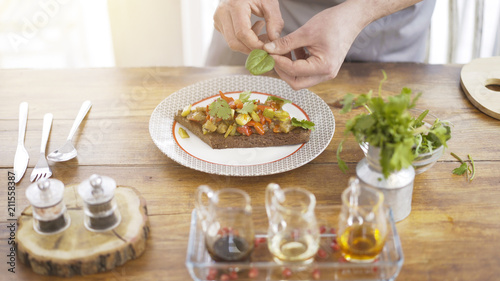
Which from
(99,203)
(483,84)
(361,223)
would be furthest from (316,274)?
(483,84)

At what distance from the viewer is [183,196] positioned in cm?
141

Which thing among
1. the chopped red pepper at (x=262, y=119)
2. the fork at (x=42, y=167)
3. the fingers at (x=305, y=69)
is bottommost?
the fork at (x=42, y=167)

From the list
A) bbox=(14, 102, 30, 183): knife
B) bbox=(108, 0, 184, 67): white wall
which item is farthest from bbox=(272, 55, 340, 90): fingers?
bbox=(108, 0, 184, 67): white wall

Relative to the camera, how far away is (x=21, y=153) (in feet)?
5.13

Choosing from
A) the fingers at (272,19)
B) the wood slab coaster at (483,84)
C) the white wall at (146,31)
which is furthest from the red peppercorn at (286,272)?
the white wall at (146,31)

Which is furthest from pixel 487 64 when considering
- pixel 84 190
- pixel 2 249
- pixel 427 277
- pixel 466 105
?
pixel 2 249

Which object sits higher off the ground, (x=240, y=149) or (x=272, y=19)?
(x=272, y=19)

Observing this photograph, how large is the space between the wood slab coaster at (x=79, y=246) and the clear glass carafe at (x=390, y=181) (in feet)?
1.83

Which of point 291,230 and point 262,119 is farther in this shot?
point 262,119

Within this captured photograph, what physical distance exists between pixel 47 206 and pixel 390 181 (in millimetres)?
801

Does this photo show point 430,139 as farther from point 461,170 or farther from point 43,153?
point 43,153

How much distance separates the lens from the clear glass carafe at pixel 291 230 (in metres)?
1.13

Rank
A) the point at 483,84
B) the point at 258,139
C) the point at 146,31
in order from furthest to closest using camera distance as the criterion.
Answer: the point at 146,31 < the point at 483,84 < the point at 258,139

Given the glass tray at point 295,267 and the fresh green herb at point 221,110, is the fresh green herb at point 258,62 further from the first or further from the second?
the glass tray at point 295,267
